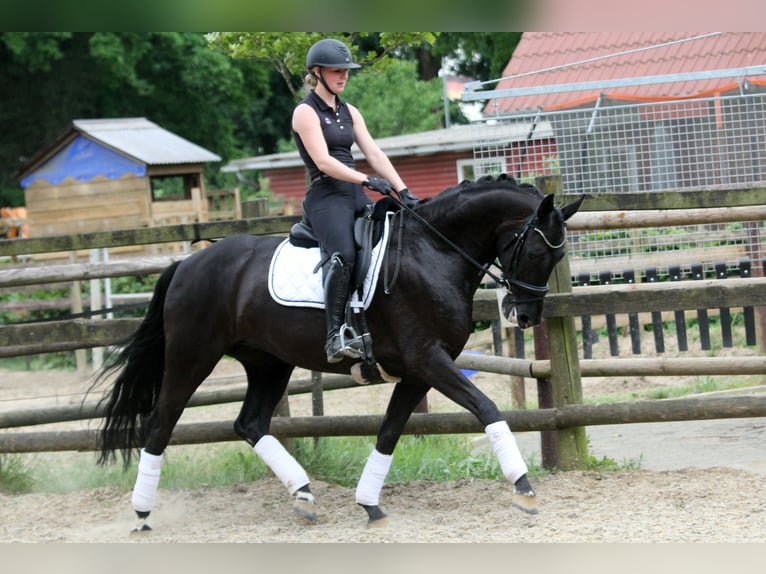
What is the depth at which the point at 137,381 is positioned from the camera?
6.09 meters

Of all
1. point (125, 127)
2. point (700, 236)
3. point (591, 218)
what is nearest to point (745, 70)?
point (700, 236)

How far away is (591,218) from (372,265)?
5.39 feet

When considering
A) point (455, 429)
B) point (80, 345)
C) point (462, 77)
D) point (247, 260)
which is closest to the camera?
point (247, 260)

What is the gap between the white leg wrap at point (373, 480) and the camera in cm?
546

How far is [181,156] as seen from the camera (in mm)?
25547

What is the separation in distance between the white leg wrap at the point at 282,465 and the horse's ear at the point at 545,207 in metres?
2.07

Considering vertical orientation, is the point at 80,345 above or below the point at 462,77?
below

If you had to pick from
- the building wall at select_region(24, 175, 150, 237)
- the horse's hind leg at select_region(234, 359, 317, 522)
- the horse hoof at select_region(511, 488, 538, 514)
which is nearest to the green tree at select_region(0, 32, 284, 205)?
the building wall at select_region(24, 175, 150, 237)

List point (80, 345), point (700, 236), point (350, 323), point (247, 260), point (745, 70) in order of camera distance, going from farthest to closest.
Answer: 1. point (700, 236)
2. point (745, 70)
3. point (80, 345)
4. point (247, 260)
5. point (350, 323)

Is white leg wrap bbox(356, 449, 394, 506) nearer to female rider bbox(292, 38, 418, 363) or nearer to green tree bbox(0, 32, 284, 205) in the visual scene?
female rider bbox(292, 38, 418, 363)

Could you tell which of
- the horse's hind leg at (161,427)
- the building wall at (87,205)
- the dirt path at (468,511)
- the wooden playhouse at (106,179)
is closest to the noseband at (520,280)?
the dirt path at (468,511)

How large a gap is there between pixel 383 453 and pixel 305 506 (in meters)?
0.57

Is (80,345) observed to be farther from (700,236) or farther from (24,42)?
(24,42)

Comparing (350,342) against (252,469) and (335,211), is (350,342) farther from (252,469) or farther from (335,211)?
(252,469)
